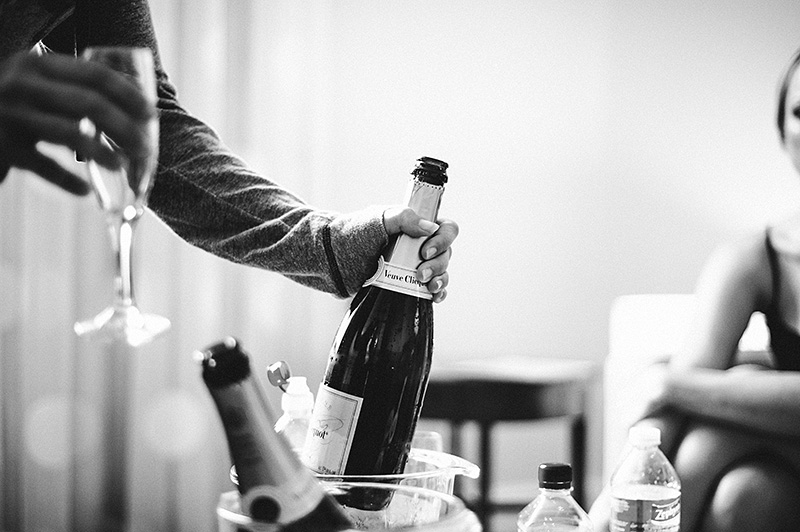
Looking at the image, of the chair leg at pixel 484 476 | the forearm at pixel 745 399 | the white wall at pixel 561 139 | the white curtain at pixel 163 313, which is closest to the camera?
the forearm at pixel 745 399

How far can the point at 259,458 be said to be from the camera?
50cm

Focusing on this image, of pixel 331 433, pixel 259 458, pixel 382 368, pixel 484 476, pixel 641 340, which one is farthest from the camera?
pixel 484 476

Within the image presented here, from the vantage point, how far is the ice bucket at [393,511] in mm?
465

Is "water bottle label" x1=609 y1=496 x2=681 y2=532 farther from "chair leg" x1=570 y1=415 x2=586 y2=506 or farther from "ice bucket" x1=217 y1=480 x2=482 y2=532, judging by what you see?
"chair leg" x1=570 y1=415 x2=586 y2=506

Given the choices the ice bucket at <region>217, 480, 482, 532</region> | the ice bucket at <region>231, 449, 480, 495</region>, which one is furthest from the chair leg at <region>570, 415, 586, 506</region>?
the ice bucket at <region>217, 480, 482, 532</region>

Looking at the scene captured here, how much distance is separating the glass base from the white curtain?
8.24ft

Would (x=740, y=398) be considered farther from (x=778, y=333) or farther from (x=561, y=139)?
(x=561, y=139)

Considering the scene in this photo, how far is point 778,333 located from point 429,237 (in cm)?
139

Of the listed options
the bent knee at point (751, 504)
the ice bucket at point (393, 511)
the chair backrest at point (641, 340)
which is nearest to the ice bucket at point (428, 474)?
the ice bucket at point (393, 511)

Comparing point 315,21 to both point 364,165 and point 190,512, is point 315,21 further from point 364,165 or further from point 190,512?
point 190,512

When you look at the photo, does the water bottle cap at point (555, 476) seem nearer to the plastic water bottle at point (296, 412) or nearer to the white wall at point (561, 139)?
the plastic water bottle at point (296, 412)

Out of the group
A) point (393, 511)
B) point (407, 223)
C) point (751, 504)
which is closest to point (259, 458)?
point (393, 511)

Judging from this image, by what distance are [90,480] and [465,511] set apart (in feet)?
9.24

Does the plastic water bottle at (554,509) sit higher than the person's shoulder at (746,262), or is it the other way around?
the person's shoulder at (746,262)
